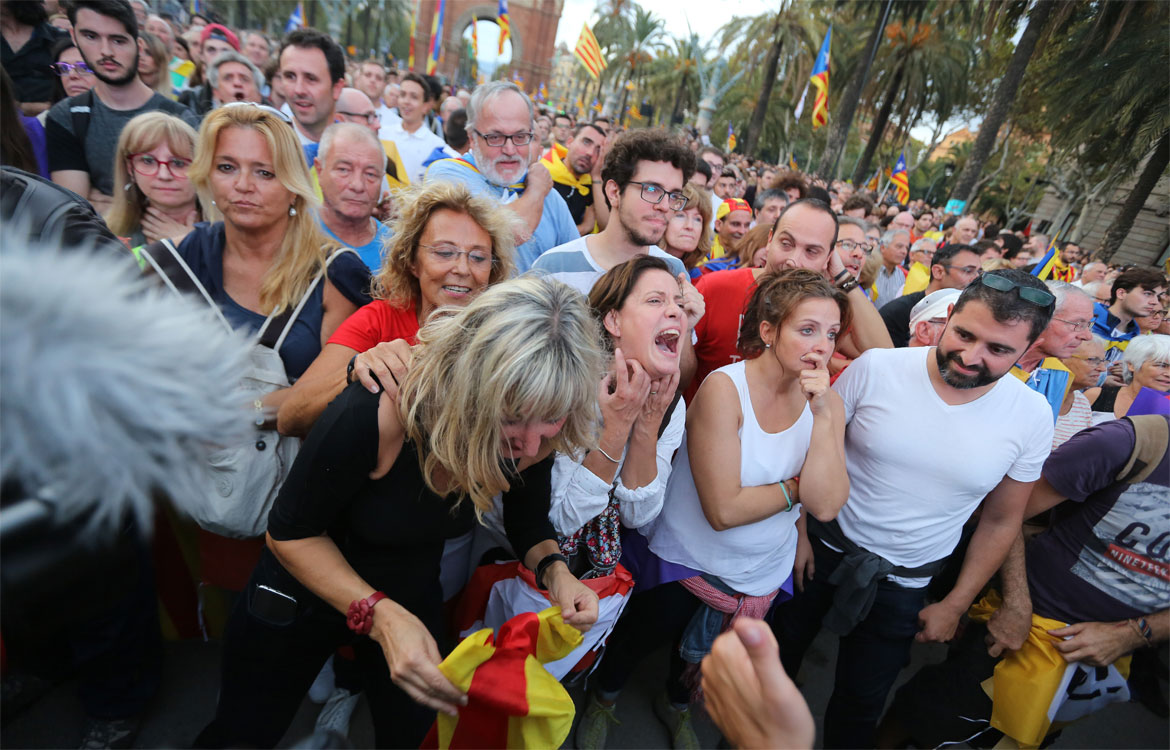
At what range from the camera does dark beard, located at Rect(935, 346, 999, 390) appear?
2275 mm

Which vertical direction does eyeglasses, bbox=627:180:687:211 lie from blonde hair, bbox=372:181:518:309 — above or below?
above

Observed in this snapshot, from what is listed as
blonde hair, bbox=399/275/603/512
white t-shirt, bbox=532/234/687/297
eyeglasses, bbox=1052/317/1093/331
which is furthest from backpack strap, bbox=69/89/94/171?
eyeglasses, bbox=1052/317/1093/331

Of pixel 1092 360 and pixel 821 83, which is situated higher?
pixel 821 83

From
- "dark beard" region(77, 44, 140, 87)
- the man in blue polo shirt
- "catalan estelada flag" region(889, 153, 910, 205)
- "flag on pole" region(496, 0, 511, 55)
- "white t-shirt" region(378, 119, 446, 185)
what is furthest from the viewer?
"catalan estelada flag" region(889, 153, 910, 205)

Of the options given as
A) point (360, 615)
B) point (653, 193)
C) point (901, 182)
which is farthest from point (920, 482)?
point (901, 182)

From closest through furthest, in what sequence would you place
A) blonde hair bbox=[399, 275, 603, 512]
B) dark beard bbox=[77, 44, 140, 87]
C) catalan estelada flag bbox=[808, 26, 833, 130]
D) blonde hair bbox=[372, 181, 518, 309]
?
blonde hair bbox=[399, 275, 603, 512], blonde hair bbox=[372, 181, 518, 309], dark beard bbox=[77, 44, 140, 87], catalan estelada flag bbox=[808, 26, 833, 130]

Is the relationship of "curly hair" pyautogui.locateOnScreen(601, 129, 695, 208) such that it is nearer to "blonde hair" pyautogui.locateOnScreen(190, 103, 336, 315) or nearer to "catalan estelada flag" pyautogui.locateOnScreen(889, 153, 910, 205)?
"blonde hair" pyautogui.locateOnScreen(190, 103, 336, 315)

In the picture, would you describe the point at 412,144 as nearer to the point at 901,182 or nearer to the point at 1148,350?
the point at 1148,350

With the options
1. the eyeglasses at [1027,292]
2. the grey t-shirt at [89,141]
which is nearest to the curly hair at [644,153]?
the eyeglasses at [1027,292]

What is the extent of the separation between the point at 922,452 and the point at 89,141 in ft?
15.2

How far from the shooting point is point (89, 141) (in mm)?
3104

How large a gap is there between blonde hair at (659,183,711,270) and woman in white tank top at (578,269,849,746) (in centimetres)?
159

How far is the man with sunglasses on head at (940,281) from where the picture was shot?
4.04 m

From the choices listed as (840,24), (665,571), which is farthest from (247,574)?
(840,24)
